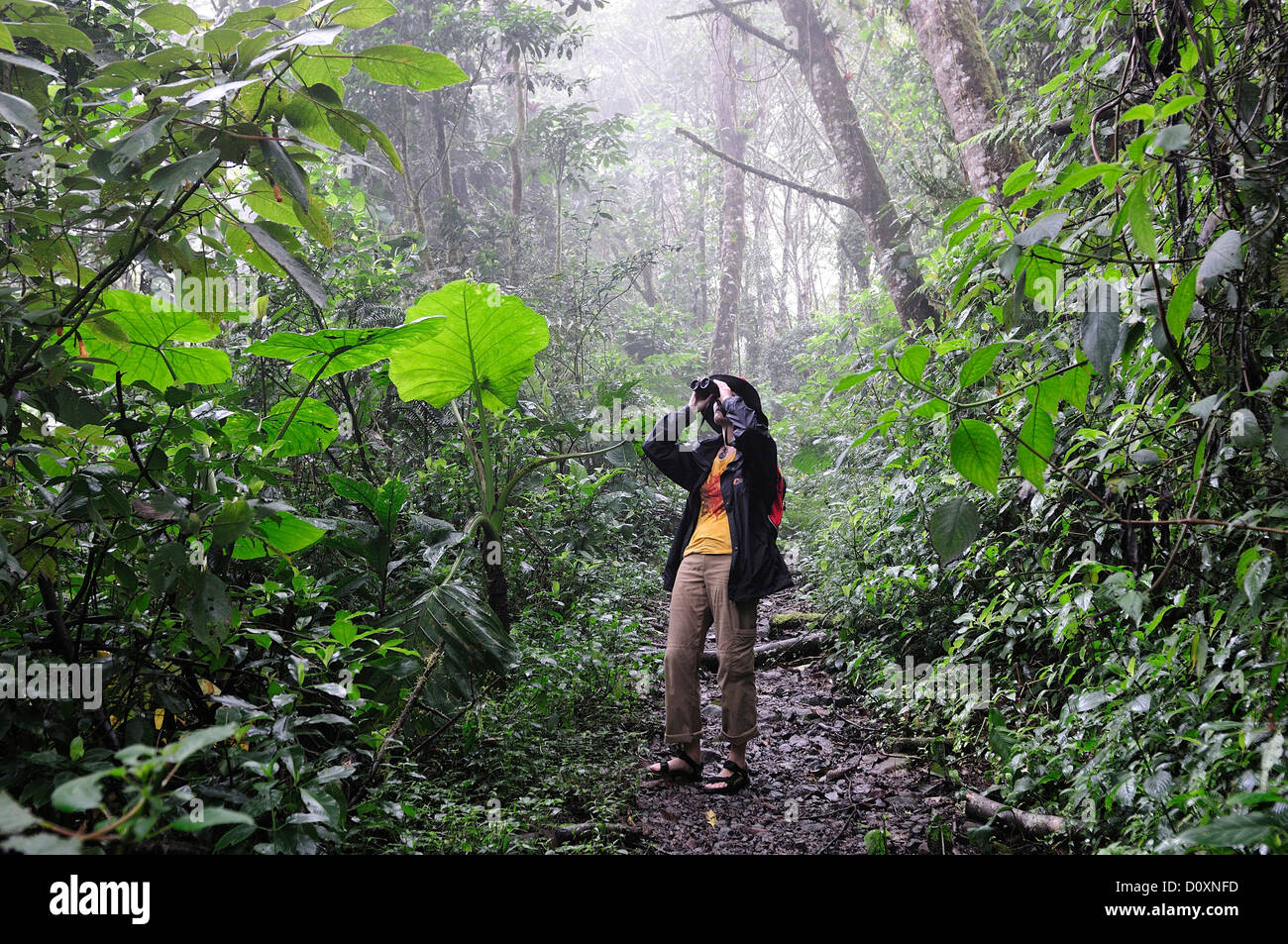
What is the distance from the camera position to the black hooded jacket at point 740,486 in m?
3.77

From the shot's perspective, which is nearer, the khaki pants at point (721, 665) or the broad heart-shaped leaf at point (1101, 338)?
the broad heart-shaped leaf at point (1101, 338)

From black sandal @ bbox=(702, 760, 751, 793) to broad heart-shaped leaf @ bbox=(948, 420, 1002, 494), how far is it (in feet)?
8.18

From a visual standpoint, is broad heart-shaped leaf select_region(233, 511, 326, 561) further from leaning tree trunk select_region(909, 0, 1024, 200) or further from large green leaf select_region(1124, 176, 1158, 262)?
leaning tree trunk select_region(909, 0, 1024, 200)

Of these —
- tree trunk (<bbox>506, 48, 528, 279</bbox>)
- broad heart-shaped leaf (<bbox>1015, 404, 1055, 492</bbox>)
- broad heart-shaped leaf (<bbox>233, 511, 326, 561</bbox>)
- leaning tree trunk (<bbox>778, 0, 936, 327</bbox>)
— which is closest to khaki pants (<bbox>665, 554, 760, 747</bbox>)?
broad heart-shaped leaf (<bbox>233, 511, 326, 561</bbox>)

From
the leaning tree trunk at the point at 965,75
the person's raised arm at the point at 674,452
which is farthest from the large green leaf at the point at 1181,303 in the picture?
the leaning tree trunk at the point at 965,75

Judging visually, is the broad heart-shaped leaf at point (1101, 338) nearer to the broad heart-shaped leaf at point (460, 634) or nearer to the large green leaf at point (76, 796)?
the large green leaf at point (76, 796)

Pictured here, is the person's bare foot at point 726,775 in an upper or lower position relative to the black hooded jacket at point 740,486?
lower

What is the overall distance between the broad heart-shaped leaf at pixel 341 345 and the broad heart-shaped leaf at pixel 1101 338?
87.1 inches

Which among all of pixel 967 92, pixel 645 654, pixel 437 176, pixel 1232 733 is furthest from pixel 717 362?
pixel 1232 733

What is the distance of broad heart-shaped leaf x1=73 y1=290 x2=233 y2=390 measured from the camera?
7.94 ft

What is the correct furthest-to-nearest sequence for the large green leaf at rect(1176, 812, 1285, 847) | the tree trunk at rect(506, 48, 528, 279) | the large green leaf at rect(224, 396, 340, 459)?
the tree trunk at rect(506, 48, 528, 279)
the large green leaf at rect(224, 396, 340, 459)
the large green leaf at rect(1176, 812, 1285, 847)

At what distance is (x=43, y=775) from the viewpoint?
1767mm

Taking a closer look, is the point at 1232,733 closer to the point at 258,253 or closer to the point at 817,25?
the point at 258,253
